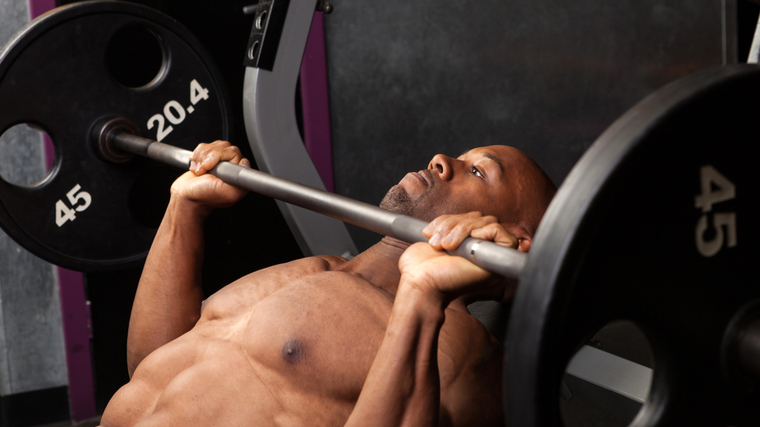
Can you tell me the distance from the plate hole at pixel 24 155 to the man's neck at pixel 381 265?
4.86 feet

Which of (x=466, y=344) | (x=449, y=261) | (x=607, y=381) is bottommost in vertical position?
(x=607, y=381)

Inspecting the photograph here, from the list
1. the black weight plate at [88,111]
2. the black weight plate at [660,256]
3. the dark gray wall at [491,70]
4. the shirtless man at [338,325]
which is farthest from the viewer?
the dark gray wall at [491,70]

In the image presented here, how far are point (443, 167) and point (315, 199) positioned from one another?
12.3 inches

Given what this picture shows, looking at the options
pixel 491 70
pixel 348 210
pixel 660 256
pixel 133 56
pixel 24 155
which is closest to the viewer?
pixel 660 256

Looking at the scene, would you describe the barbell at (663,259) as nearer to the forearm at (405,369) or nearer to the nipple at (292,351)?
the forearm at (405,369)

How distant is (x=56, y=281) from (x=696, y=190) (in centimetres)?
226

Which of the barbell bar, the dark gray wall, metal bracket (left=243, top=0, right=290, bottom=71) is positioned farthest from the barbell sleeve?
the dark gray wall

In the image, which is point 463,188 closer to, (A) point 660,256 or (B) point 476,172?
(B) point 476,172

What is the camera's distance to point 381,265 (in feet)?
4.07

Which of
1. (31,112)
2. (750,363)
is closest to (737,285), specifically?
(750,363)

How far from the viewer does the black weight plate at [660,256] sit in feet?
1.87

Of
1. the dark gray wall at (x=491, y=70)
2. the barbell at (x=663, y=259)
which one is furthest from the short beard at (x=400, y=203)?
the dark gray wall at (x=491, y=70)

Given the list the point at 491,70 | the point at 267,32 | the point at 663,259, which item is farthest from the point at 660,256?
the point at 491,70

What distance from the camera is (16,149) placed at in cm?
222
